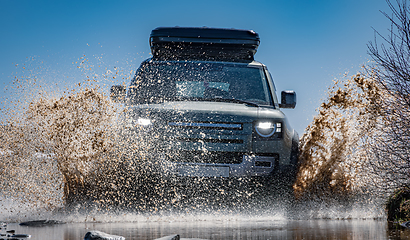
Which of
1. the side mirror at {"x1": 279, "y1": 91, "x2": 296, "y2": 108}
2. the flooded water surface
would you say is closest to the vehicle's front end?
the flooded water surface

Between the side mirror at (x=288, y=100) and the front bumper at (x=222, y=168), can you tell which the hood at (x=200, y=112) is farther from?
the side mirror at (x=288, y=100)

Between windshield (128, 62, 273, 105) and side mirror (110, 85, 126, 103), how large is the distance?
0.13 m

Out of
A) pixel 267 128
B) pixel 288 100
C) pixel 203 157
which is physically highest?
pixel 288 100

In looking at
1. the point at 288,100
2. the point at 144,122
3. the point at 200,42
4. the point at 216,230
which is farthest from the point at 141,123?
the point at 288,100

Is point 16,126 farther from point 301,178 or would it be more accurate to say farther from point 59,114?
Result: point 301,178

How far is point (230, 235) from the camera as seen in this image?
4.67 m

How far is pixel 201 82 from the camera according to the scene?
702 cm

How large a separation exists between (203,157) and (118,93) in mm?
1920

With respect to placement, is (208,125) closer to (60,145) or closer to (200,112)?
(200,112)

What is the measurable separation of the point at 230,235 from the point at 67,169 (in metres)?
2.68

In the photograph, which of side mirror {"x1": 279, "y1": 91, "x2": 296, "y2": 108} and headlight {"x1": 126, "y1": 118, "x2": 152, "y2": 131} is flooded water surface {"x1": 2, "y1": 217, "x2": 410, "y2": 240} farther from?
side mirror {"x1": 279, "y1": 91, "x2": 296, "y2": 108}

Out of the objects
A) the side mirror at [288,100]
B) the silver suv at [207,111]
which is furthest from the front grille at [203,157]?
the side mirror at [288,100]

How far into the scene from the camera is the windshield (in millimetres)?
6859

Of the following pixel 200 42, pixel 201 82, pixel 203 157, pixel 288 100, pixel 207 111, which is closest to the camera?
pixel 203 157
